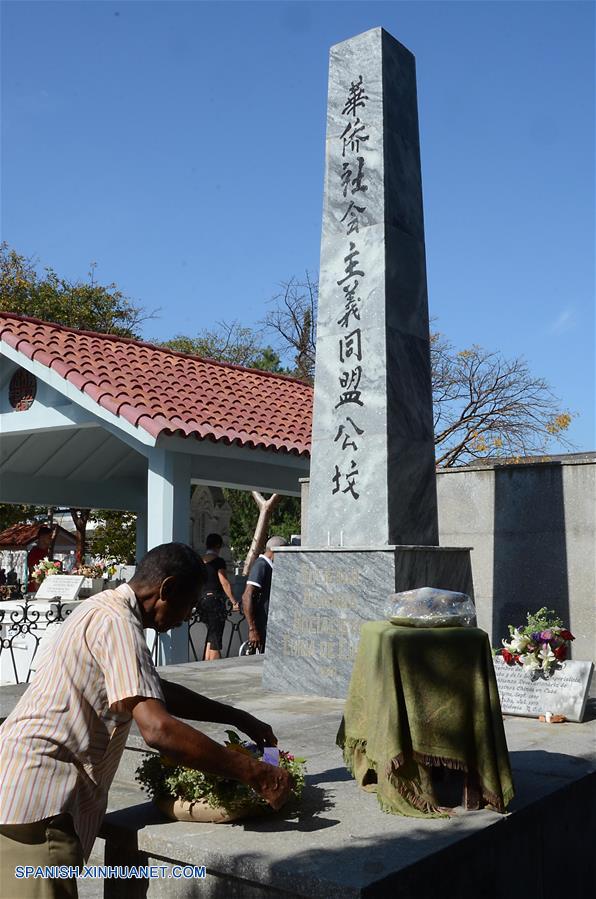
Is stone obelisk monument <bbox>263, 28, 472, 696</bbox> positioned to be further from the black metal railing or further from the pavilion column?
the black metal railing

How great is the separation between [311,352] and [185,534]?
21753mm

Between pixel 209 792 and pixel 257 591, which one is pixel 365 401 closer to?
pixel 257 591

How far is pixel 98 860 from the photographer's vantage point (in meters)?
4.24

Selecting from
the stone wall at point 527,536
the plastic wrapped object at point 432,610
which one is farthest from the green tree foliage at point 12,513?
the plastic wrapped object at point 432,610

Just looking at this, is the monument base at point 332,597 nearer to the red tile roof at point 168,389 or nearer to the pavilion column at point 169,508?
the pavilion column at point 169,508

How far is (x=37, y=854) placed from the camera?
267 cm

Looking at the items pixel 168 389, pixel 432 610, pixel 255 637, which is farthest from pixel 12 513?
pixel 432 610

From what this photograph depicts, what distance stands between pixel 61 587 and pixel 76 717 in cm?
1224

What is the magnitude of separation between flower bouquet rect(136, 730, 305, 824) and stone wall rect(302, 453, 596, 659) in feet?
16.6

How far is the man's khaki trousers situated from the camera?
2.62 meters

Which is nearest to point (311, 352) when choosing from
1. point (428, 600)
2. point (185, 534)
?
point (185, 534)

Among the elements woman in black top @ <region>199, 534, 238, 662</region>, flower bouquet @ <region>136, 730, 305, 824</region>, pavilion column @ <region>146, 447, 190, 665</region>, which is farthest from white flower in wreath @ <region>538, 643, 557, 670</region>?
pavilion column @ <region>146, 447, 190, 665</region>

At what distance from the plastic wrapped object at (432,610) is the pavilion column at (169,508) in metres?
6.64

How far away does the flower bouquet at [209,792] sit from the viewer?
375cm
